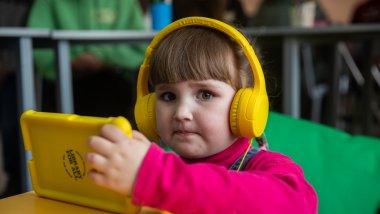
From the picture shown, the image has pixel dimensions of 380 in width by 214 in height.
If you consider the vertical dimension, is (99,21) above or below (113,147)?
above

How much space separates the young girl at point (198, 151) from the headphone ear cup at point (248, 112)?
0.09ft

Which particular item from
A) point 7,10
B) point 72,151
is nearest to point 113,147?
point 72,151

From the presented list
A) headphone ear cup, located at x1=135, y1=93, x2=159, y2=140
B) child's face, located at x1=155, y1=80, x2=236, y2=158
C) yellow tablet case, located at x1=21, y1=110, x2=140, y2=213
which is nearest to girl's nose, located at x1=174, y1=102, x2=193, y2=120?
child's face, located at x1=155, y1=80, x2=236, y2=158

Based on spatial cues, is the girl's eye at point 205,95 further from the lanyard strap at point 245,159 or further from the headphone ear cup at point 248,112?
the lanyard strap at point 245,159

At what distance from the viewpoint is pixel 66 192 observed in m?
0.73

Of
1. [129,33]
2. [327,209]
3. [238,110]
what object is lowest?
[327,209]

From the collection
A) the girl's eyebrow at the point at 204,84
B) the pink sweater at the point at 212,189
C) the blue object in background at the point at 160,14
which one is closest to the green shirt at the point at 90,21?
the blue object in background at the point at 160,14

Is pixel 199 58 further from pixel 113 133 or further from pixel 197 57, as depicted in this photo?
pixel 113 133

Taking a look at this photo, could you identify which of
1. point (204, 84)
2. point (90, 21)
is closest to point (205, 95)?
point (204, 84)

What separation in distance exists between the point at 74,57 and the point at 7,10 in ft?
1.25

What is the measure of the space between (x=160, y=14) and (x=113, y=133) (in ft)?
5.42

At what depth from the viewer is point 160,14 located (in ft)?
7.05

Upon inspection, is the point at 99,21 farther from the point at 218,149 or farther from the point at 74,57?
the point at 218,149

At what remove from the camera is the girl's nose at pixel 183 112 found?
33.4 inches
